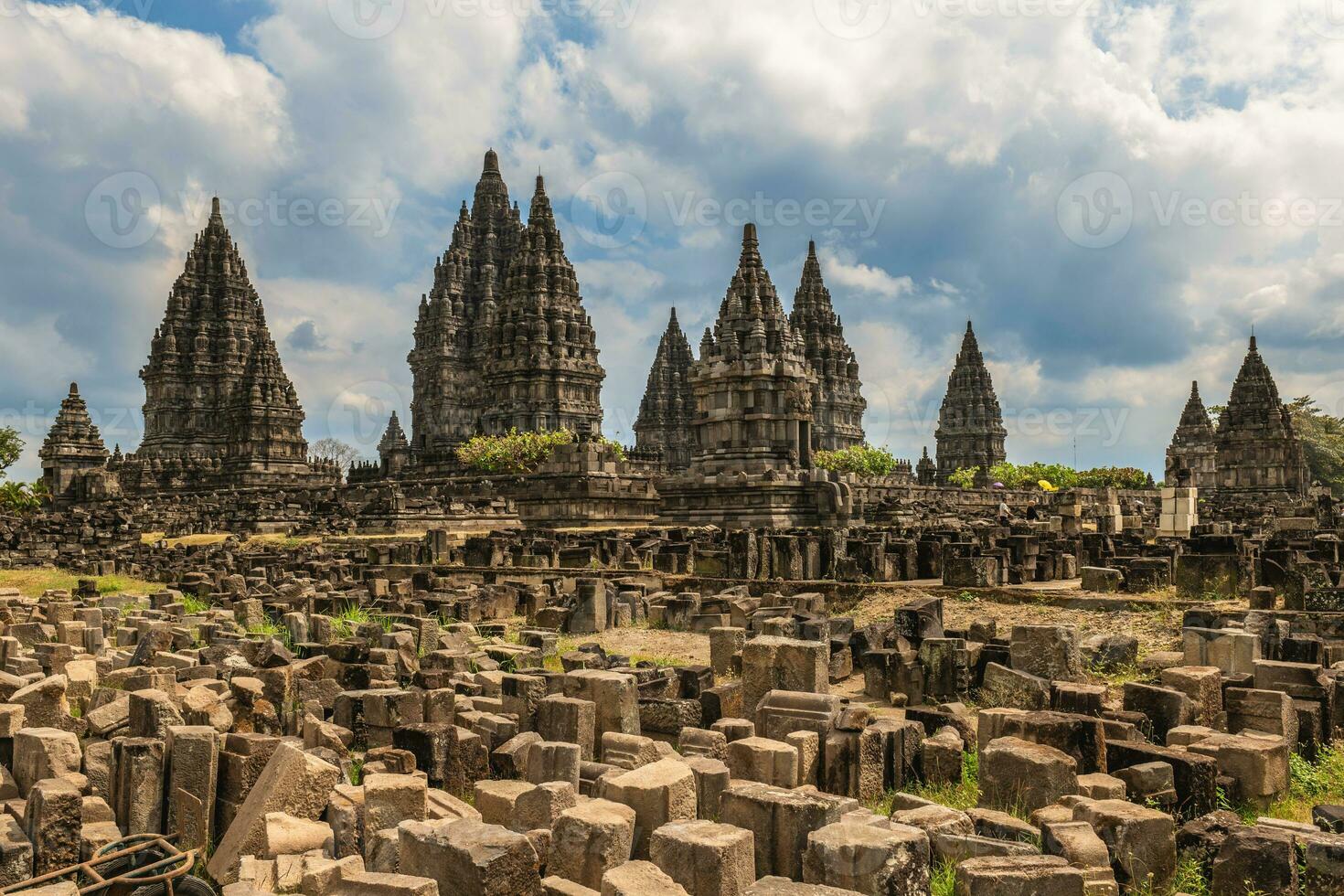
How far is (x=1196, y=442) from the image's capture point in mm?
70625

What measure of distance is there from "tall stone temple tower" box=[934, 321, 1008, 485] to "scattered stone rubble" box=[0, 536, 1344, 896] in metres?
66.3

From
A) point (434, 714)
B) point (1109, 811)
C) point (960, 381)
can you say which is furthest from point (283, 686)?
point (960, 381)

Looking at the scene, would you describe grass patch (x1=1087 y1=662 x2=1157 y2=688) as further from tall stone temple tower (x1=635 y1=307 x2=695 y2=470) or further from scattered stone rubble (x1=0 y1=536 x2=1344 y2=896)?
tall stone temple tower (x1=635 y1=307 x2=695 y2=470)

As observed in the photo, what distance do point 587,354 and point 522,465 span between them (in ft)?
44.1

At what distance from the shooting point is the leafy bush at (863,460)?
5431 cm

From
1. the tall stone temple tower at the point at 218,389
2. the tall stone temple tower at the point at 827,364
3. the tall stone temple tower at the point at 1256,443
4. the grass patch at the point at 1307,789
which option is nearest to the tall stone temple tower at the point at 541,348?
the tall stone temple tower at the point at 218,389

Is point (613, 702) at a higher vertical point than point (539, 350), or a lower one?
lower

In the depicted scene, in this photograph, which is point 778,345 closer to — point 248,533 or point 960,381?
point 248,533

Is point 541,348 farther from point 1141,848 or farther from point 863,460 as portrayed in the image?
point 1141,848

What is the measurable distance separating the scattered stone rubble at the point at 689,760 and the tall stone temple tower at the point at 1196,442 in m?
65.3

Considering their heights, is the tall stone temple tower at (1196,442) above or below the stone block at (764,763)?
above

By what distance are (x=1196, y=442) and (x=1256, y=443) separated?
15.7 meters

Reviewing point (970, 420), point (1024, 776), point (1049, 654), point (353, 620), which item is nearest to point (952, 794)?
point (1024, 776)

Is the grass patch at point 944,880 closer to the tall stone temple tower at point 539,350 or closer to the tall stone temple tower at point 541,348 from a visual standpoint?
the tall stone temple tower at point 539,350
